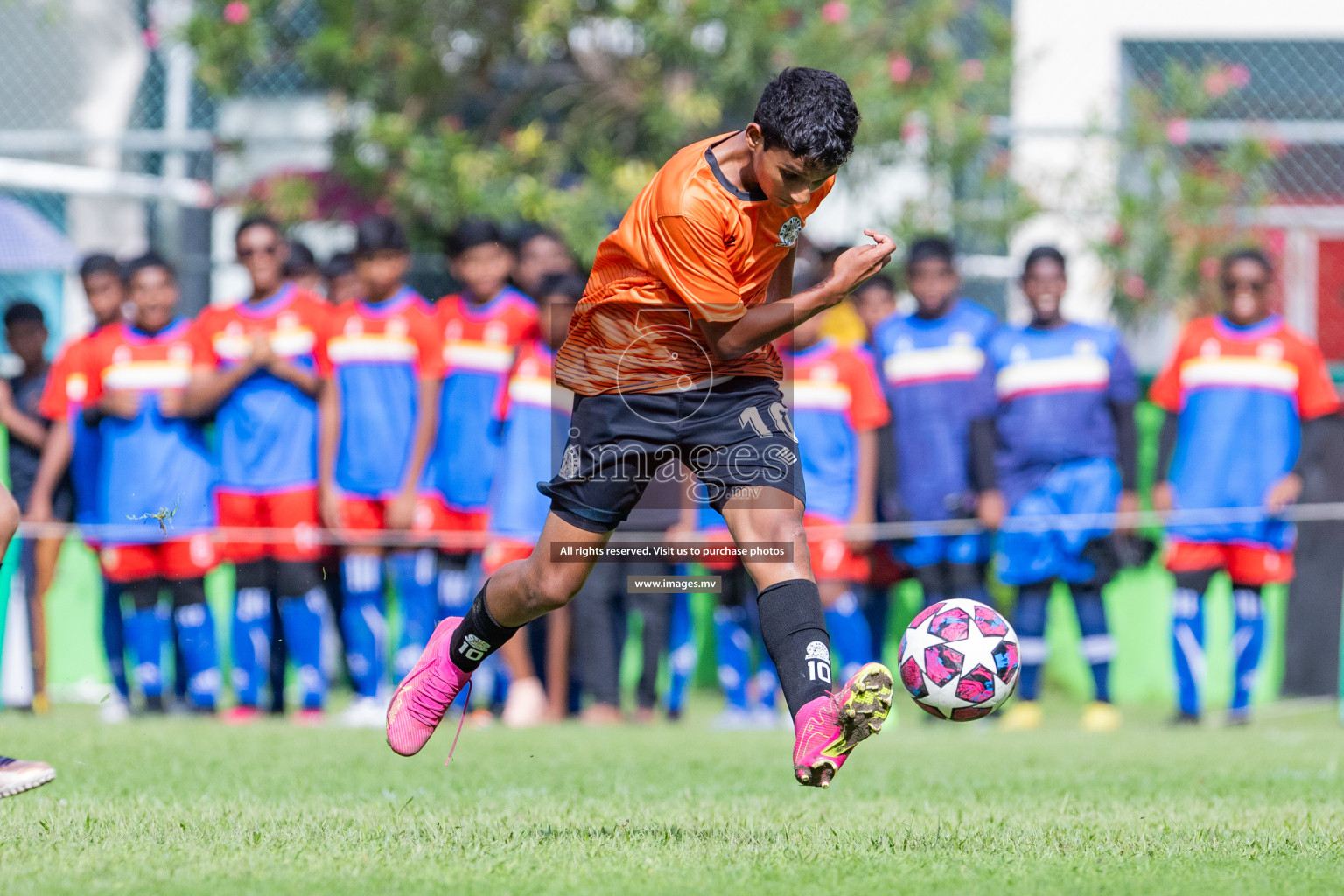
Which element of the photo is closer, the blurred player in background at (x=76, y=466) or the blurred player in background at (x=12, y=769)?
the blurred player in background at (x=12, y=769)

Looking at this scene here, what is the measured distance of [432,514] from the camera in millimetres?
9180

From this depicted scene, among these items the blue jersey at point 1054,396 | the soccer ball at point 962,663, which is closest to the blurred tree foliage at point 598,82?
the blue jersey at point 1054,396

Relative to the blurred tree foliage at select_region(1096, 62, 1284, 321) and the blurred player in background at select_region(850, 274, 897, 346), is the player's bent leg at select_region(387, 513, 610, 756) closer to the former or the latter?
the blurred player in background at select_region(850, 274, 897, 346)

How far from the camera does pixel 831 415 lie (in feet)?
29.7

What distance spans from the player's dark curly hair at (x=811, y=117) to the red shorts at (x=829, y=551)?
15.0 ft

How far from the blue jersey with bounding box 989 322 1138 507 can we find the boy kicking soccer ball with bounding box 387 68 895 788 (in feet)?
13.9

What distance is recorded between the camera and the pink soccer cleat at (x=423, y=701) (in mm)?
5137

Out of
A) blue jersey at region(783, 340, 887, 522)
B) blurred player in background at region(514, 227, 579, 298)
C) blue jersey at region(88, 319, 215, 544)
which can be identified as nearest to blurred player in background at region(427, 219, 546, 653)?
blurred player in background at region(514, 227, 579, 298)

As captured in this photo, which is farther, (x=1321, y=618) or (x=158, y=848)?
(x=1321, y=618)

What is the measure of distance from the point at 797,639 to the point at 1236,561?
5055mm

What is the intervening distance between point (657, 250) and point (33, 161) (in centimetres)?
1015

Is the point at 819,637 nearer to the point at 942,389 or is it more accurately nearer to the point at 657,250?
the point at 657,250

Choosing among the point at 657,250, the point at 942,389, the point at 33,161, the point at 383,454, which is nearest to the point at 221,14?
the point at 33,161

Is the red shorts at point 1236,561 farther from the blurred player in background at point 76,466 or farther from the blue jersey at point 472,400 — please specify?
the blurred player in background at point 76,466
